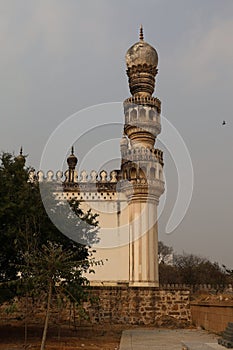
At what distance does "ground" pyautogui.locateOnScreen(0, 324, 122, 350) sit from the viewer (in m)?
10.7

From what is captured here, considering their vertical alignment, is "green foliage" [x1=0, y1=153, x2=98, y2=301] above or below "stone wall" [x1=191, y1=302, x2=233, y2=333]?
above

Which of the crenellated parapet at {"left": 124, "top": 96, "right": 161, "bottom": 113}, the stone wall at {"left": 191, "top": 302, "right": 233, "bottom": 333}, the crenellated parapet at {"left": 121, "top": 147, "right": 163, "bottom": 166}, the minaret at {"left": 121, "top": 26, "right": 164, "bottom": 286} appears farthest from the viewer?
the crenellated parapet at {"left": 124, "top": 96, "right": 161, "bottom": 113}

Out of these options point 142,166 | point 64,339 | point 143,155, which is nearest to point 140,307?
point 64,339

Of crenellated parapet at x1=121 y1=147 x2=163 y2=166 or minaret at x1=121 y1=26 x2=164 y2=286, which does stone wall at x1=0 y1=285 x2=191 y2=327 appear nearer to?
minaret at x1=121 y1=26 x2=164 y2=286

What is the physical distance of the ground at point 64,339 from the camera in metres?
10.7

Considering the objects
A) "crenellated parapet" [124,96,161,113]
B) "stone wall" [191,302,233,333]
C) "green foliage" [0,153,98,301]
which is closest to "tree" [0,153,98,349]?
"green foliage" [0,153,98,301]

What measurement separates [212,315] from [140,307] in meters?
4.37

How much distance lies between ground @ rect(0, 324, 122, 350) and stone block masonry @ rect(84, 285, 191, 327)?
163cm

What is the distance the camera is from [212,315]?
1385 cm

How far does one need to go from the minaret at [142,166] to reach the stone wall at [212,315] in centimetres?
407

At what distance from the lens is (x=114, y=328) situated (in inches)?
643

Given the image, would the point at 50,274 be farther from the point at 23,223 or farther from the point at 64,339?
the point at 64,339

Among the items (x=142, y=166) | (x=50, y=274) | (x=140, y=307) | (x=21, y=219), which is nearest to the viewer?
(x=50, y=274)

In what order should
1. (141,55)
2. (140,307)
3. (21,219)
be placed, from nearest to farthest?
1. (21,219)
2. (140,307)
3. (141,55)
